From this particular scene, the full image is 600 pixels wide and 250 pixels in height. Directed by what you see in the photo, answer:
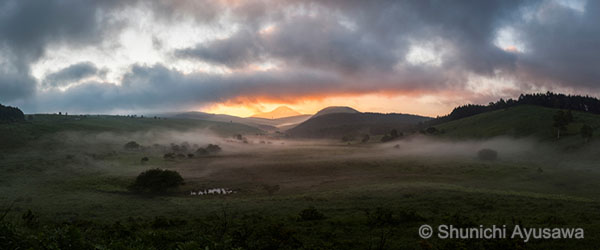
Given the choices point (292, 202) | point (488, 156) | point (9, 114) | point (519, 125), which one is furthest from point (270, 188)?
point (9, 114)

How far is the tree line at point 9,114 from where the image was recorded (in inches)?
5497

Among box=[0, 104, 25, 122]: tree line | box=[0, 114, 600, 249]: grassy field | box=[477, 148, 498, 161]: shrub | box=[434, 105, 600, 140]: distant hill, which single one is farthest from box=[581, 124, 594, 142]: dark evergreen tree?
box=[0, 104, 25, 122]: tree line

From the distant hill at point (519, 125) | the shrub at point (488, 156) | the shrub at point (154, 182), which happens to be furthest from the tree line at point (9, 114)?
the distant hill at point (519, 125)

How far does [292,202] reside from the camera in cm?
3544

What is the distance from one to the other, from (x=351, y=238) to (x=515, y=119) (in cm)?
15559

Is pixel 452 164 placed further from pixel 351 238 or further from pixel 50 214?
pixel 50 214

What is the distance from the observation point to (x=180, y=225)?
2336 cm

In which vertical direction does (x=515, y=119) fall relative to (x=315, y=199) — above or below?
above

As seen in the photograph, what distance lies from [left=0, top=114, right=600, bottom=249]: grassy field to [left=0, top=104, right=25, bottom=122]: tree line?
56.0 meters

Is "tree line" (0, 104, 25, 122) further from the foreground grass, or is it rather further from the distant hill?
the distant hill

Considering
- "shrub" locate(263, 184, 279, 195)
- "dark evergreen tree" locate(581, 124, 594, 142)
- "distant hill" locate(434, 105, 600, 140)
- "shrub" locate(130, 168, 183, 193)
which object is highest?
"distant hill" locate(434, 105, 600, 140)

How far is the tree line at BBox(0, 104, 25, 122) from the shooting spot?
13962cm

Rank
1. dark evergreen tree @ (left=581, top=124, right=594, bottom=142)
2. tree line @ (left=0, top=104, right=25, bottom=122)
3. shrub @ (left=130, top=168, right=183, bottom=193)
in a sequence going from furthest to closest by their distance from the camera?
tree line @ (left=0, top=104, right=25, bottom=122) < dark evergreen tree @ (left=581, top=124, right=594, bottom=142) < shrub @ (left=130, top=168, right=183, bottom=193)

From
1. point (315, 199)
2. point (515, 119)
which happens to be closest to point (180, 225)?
point (315, 199)
